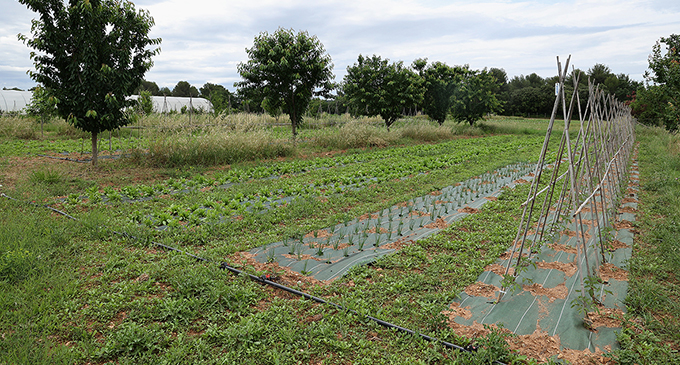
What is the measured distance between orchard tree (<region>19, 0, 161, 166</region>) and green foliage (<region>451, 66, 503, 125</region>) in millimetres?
21244

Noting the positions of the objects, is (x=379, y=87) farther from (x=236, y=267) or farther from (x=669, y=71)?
(x=236, y=267)

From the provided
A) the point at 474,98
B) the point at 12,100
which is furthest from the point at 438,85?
the point at 12,100

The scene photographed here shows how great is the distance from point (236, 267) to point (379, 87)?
1812 cm

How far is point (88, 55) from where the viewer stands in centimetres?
873

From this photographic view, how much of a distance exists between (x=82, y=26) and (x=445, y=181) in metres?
9.35

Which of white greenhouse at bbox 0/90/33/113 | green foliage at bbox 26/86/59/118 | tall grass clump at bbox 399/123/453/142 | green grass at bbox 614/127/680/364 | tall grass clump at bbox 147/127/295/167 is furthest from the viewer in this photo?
white greenhouse at bbox 0/90/33/113

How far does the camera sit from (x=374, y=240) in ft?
17.1

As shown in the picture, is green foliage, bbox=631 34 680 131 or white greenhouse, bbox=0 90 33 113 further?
white greenhouse, bbox=0 90 33 113

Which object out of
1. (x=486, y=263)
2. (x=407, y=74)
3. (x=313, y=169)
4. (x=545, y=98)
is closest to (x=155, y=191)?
(x=313, y=169)

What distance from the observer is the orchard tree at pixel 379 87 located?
20638 millimetres

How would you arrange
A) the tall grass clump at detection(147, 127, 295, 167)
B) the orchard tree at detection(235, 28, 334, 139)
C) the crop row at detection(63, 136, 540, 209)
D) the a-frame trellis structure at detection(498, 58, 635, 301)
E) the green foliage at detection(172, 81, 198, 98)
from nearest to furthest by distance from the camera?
1. the a-frame trellis structure at detection(498, 58, 635, 301)
2. the crop row at detection(63, 136, 540, 209)
3. the tall grass clump at detection(147, 127, 295, 167)
4. the orchard tree at detection(235, 28, 334, 139)
5. the green foliage at detection(172, 81, 198, 98)

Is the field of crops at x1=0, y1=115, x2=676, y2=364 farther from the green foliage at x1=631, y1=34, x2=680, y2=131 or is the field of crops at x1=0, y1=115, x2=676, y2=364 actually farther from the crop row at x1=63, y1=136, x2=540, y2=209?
the green foliage at x1=631, y1=34, x2=680, y2=131

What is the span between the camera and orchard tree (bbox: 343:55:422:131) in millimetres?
20638

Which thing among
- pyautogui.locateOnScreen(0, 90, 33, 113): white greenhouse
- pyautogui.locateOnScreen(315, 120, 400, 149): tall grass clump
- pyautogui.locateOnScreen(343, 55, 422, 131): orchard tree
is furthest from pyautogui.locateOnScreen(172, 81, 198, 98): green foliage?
pyautogui.locateOnScreen(315, 120, 400, 149): tall grass clump
